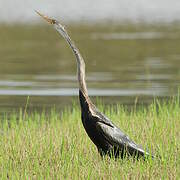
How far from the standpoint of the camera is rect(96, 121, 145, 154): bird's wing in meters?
8.17

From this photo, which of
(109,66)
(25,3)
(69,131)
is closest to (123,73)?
(109,66)

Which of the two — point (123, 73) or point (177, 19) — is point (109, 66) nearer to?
point (123, 73)

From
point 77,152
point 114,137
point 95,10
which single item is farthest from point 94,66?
point 95,10

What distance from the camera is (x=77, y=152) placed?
29.5ft

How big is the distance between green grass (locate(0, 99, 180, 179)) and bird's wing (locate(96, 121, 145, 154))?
0.47 ft

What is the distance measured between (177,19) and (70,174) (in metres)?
37.3

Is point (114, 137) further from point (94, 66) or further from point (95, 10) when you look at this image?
point (95, 10)

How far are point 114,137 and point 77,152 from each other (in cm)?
87

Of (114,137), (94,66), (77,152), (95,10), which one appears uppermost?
(95,10)

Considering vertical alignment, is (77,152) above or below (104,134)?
below

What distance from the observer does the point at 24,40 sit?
104 feet

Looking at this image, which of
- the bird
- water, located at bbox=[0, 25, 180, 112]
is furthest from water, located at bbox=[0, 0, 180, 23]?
the bird

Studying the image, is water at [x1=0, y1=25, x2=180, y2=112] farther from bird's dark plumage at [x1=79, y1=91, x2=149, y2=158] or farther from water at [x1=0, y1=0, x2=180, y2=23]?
water at [x1=0, y1=0, x2=180, y2=23]

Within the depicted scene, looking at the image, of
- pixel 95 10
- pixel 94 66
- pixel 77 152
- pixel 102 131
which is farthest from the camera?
pixel 95 10
